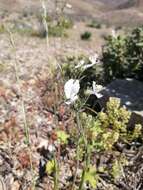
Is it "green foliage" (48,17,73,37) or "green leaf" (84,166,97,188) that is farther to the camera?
"green leaf" (84,166,97,188)

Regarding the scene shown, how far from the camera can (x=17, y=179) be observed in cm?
391

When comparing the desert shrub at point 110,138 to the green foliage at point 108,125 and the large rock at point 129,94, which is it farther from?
the large rock at point 129,94

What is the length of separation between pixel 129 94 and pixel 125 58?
70 centimetres

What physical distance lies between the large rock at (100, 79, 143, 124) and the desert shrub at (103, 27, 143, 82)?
0.31 meters

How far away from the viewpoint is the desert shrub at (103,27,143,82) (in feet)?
18.4

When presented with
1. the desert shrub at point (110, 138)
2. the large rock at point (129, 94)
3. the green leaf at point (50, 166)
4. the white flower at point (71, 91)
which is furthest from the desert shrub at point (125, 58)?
the white flower at point (71, 91)

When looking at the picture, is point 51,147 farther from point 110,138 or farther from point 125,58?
point 125,58

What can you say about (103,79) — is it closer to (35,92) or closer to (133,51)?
(133,51)

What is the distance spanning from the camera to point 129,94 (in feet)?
16.7

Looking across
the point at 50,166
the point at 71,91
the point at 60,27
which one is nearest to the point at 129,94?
the point at 50,166

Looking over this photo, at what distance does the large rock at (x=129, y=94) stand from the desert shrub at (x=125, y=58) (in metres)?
0.31

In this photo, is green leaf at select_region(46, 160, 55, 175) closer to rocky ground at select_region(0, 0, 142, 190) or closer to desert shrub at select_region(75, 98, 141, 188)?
rocky ground at select_region(0, 0, 142, 190)

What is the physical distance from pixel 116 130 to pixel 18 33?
545 cm

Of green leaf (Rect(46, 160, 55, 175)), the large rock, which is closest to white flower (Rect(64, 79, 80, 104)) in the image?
green leaf (Rect(46, 160, 55, 175))
